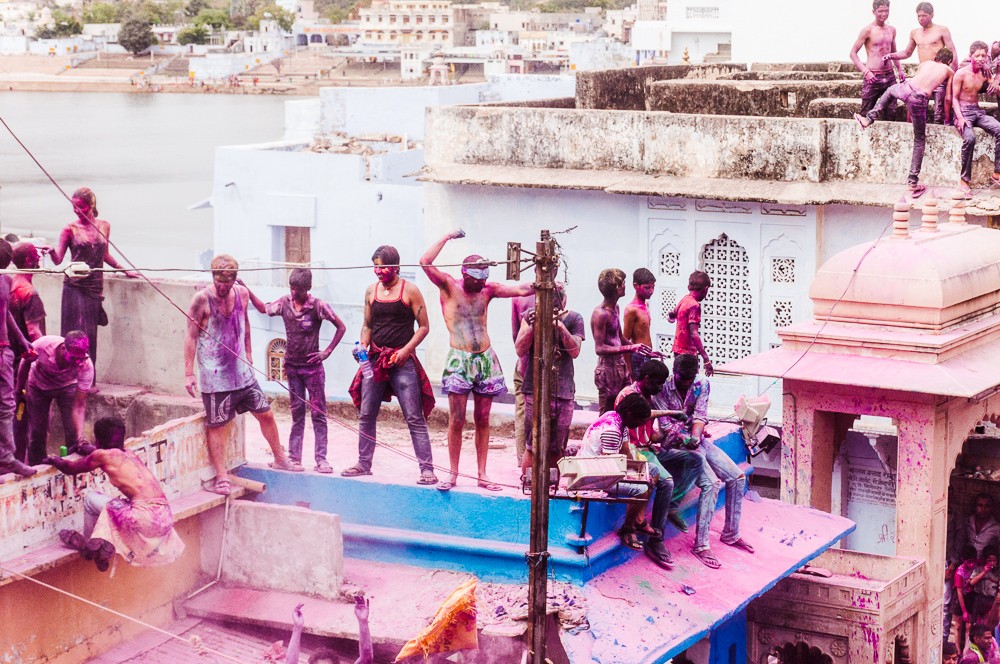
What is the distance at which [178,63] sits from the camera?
123m

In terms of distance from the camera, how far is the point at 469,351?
9500mm

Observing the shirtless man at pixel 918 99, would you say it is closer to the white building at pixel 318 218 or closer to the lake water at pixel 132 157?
the white building at pixel 318 218

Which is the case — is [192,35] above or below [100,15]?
below

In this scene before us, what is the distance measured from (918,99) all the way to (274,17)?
127 meters

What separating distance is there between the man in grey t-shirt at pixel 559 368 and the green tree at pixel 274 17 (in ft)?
421

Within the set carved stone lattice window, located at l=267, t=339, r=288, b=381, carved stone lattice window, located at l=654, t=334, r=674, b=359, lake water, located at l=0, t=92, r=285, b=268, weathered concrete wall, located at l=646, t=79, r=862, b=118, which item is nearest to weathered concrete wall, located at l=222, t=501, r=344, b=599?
carved stone lattice window, located at l=654, t=334, r=674, b=359

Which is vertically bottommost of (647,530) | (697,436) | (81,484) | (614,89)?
(647,530)

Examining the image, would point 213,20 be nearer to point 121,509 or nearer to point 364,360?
point 364,360

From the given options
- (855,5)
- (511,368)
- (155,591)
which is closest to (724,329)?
(511,368)

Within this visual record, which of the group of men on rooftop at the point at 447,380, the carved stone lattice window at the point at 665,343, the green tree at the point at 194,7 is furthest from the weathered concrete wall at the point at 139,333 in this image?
the green tree at the point at 194,7

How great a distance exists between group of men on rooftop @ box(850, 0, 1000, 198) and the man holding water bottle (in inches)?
227

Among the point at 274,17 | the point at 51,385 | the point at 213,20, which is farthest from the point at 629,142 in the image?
the point at 274,17

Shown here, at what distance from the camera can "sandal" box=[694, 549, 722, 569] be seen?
940 cm

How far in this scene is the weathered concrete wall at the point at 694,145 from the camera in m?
14.2
